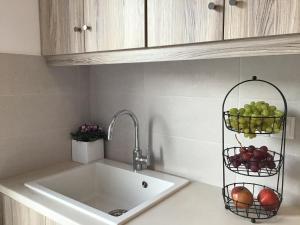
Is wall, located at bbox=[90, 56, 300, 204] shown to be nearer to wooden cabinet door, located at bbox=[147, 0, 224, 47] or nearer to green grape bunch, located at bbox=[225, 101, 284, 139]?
green grape bunch, located at bbox=[225, 101, 284, 139]

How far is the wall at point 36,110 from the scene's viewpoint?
137 centimetres

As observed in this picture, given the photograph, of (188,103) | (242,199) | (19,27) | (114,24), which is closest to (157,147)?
(188,103)

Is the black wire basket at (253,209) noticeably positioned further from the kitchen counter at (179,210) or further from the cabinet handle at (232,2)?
the cabinet handle at (232,2)

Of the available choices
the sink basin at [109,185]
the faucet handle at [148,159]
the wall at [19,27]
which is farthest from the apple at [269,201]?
the wall at [19,27]

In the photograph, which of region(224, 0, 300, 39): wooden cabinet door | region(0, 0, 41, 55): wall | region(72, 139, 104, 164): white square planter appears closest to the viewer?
region(224, 0, 300, 39): wooden cabinet door

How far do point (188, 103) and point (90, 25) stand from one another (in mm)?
584

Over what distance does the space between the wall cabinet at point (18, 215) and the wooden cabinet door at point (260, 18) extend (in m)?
0.95

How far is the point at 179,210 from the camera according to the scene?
1.04m

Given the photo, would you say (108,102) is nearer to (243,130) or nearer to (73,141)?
(73,141)

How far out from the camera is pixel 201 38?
0.88 meters

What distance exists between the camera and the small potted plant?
1.60 m

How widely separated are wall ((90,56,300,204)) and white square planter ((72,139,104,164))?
0.06 meters

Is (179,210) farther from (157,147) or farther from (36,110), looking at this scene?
(36,110)

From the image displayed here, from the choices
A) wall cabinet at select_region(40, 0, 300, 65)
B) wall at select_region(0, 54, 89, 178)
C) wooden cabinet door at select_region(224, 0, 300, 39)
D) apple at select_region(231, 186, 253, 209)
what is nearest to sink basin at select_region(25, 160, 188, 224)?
wall at select_region(0, 54, 89, 178)
